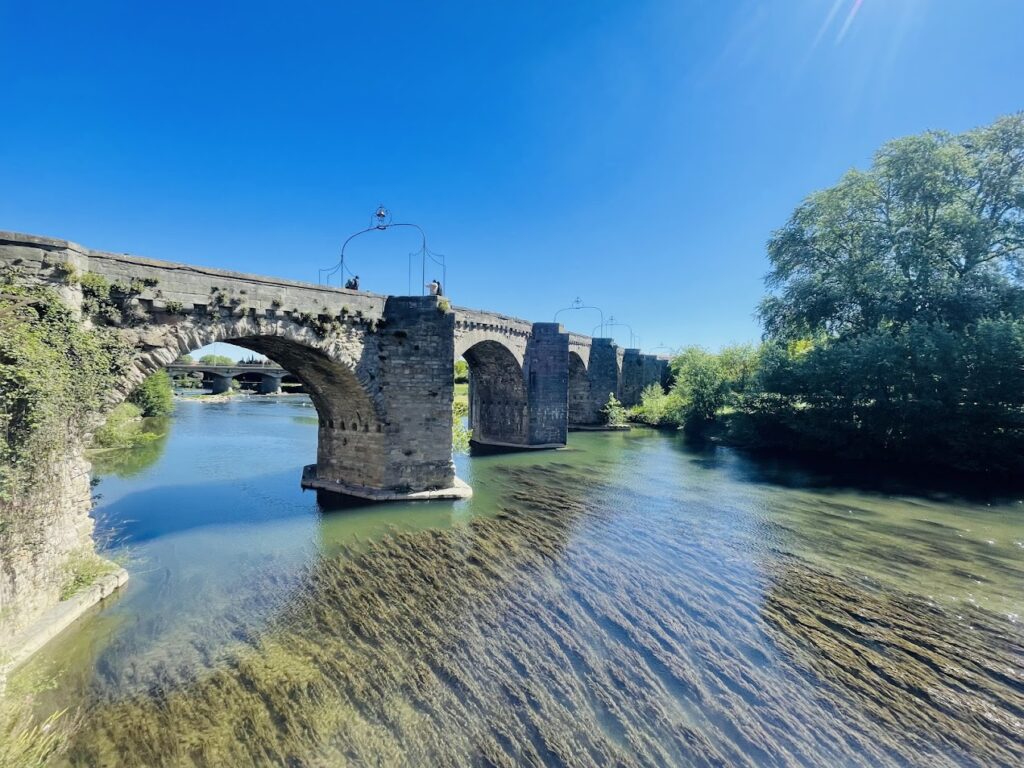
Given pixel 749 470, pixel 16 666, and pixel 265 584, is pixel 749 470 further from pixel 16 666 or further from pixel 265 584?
pixel 16 666

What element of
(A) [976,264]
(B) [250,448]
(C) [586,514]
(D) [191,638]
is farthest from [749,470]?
(B) [250,448]

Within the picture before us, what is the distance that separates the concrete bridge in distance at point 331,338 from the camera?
8.48m

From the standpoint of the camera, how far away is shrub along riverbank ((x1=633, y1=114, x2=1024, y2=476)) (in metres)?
19.8

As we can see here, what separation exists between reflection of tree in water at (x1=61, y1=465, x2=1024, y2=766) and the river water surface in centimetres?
3

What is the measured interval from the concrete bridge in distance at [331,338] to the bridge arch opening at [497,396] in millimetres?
463

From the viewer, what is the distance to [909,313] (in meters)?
23.4

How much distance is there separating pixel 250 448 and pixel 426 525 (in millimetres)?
16675

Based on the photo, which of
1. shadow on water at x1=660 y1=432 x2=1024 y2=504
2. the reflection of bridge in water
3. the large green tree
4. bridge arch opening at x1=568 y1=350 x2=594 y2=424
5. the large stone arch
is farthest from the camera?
the reflection of bridge in water

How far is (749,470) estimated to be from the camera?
22156 millimetres

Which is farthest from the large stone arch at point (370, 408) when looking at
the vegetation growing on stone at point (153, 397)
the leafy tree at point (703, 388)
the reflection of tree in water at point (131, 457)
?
the leafy tree at point (703, 388)

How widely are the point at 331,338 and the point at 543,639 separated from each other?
9072 mm

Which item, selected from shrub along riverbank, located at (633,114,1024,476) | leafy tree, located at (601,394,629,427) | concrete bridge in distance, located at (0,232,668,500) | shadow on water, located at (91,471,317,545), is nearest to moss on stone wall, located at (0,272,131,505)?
concrete bridge in distance, located at (0,232,668,500)

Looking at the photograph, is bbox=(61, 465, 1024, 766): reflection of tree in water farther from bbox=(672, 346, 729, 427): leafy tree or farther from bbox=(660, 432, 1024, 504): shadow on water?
bbox=(672, 346, 729, 427): leafy tree

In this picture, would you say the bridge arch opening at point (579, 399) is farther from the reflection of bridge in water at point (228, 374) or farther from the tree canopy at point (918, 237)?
the reflection of bridge in water at point (228, 374)
